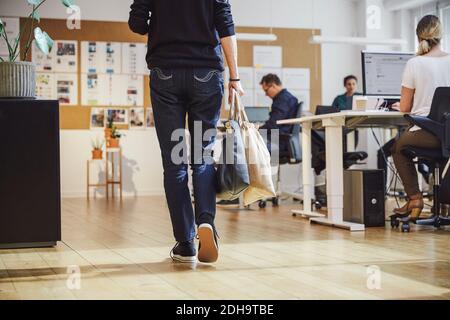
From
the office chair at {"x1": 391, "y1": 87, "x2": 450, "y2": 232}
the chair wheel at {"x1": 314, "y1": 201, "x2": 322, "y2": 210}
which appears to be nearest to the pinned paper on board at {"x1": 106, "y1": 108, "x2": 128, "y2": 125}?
the chair wheel at {"x1": 314, "y1": 201, "x2": 322, "y2": 210}

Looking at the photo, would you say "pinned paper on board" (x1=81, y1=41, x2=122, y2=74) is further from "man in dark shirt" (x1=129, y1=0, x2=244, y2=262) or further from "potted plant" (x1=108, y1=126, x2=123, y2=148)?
"man in dark shirt" (x1=129, y1=0, x2=244, y2=262)

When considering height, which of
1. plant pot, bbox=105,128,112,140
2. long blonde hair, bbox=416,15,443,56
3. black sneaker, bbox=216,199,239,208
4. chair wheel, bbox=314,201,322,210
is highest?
long blonde hair, bbox=416,15,443,56

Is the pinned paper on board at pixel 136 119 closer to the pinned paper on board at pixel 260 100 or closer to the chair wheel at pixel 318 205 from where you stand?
the pinned paper on board at pixel 260 100

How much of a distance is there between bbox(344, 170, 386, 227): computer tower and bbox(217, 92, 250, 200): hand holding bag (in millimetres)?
1948

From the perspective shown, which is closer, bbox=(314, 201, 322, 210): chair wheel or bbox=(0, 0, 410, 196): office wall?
bbox=(314, 201, 322, 210): chair wheel

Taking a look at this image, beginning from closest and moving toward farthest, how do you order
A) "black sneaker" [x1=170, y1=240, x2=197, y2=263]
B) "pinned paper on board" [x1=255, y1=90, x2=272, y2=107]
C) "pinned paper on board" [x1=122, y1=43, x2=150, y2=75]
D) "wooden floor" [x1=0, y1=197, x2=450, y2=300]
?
1. "wooden floor" [x1=0, y1=197, x2=450, y2=300]
2. "black sneaker" [x1=170, y1=240, x2=197, y2=263]
3. "pinned paper on board" [x1=122, y1=43, x2=150, y2=75]
4. "pinned paper on board" [x1=255, y1=90, x2=272, y2=107]

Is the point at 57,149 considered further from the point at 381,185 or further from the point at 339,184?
the point at 381,185

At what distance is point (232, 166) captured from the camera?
271 centimetres

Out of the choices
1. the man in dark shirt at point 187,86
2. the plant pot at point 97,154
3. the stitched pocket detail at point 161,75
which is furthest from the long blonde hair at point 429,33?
the plant pot at point 97,154

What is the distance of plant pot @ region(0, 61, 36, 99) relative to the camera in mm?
3465

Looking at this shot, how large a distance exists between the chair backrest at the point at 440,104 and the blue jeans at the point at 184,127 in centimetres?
176

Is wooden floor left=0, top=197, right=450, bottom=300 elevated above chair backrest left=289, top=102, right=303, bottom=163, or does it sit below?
below

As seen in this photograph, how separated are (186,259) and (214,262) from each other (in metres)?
0.12

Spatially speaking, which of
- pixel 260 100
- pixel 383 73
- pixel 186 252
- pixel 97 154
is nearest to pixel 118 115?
pixel 97 154
